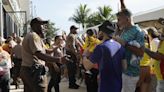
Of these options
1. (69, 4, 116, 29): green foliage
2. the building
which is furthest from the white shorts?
(69, 4, 116, 29): green foliage

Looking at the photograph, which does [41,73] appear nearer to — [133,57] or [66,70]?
[133,57]

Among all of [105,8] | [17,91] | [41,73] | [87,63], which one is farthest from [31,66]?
[105,8]

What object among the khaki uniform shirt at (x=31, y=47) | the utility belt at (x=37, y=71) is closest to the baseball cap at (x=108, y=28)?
the khaki uniform shirt at (x=31, y=47)

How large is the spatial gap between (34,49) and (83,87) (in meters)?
8.53

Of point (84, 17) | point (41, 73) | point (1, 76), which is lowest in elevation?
point (84, 17)

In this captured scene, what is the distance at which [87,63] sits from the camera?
973 cm

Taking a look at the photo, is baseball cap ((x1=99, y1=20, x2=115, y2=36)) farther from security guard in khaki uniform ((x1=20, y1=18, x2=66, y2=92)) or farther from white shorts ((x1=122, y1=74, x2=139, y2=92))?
security guard in khaki uniform ((x1=20, y1=18, x2=66, y2=92))

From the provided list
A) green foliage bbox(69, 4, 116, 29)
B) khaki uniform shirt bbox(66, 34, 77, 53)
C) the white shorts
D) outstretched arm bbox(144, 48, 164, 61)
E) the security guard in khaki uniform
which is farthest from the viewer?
green foliage bbox(69, 4, 116, 29)

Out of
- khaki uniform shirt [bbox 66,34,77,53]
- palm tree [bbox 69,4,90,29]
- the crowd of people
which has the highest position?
the crowd of people

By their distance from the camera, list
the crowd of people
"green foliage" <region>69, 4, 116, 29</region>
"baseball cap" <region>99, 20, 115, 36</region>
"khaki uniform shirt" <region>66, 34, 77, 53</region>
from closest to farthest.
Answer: the crowd of people
"baseball cap" <region>99, 20, 115, 36</region>
"khaki uniform shirt" <region>66, 34, 77, 53</region>
"green foliage" <region>69, 4, 116, 29</region>

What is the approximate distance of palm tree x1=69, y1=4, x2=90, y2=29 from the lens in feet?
266

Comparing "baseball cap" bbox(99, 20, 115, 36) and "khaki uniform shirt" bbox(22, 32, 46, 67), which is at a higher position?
"baseball cap" bbox(99, 20, 115, 36)

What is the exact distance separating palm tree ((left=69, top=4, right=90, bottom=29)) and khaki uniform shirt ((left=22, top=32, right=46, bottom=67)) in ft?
235

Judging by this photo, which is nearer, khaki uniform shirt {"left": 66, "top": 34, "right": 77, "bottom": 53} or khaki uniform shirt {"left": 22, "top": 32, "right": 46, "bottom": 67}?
khaki uniform shirt {"left": 22, "top": 32, "right": 46, "bottom": 67}
